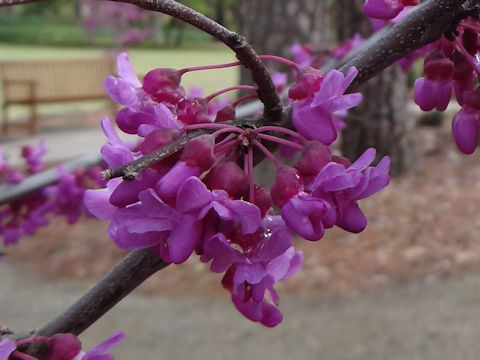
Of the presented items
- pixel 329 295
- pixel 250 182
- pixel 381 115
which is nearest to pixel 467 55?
pixel 250 182

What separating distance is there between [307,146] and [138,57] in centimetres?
2600

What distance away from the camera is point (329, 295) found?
15.6 ft

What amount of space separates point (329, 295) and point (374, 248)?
725 mm

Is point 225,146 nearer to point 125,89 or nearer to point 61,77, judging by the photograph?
point 125,89

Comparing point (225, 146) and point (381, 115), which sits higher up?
point (225, 146)

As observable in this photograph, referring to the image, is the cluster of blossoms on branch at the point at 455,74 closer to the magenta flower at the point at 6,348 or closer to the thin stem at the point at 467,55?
the thin stem at the point at 467,55

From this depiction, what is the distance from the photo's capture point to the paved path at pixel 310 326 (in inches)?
161

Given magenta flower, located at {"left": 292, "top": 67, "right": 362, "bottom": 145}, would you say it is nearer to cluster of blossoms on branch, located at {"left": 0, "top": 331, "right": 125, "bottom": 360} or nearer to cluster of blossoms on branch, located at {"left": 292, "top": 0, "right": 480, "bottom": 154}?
cluster of blossoms on branch, located at {"left": 292, "top": 0, "right": 480, "bottom": 154}

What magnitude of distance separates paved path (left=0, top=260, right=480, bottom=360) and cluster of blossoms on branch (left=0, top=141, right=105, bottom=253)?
2110 mm

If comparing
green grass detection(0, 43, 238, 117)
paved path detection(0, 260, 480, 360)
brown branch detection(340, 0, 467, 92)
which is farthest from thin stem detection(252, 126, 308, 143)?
green grass detection(0, 43, 238, 117)

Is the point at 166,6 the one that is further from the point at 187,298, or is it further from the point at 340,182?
the point at 187,298

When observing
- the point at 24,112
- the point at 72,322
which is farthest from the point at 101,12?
the point at 72,322

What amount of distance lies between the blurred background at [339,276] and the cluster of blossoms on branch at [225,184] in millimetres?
1765

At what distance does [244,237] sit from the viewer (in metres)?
0.68
